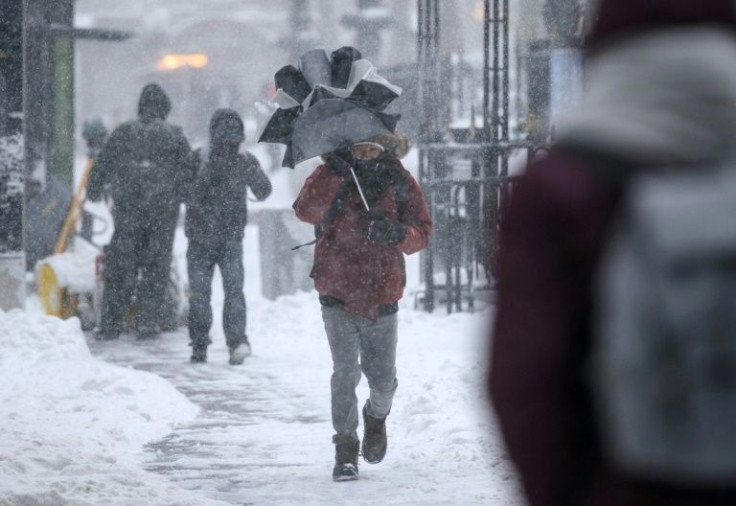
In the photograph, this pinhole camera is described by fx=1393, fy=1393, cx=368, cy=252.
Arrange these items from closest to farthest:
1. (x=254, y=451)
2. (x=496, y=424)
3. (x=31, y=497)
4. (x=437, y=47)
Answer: (x=496, y=424)
(x=31, y=497)
(x=254, y=451)
(x=437, y=47)

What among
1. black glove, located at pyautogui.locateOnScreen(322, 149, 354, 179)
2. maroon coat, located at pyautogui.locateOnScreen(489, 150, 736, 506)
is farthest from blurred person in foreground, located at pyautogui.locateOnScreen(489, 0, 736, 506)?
black glove, located at pyautogui.locateOnScreen(322, 149, 354, 179)

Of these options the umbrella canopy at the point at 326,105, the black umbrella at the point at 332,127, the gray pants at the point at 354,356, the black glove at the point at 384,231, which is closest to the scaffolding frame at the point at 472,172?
the umbrella canopy at the point at 326,105

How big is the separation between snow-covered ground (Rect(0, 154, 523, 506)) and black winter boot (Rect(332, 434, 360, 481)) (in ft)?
0.18

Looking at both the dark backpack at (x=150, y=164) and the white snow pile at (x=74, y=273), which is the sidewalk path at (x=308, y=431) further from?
the dark backpack at (x=150, y=164)

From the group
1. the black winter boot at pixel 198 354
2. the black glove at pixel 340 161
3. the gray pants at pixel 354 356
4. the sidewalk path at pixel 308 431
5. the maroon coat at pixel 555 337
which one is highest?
the black glove at pixel 340 161

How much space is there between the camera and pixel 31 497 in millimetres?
5715

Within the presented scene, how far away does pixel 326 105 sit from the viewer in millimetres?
6555

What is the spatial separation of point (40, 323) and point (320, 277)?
5185mm

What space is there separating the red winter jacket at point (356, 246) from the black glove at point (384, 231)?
35mm

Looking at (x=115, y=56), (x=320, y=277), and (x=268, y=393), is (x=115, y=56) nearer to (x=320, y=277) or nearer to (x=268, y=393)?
(x=268, y=393)

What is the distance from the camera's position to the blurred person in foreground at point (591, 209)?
194 centimetres

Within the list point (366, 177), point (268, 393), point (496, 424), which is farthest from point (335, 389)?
point (496, 424)

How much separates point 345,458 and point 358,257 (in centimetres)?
97

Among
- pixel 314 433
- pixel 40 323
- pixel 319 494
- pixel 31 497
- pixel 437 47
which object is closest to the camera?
pixel 31 497
